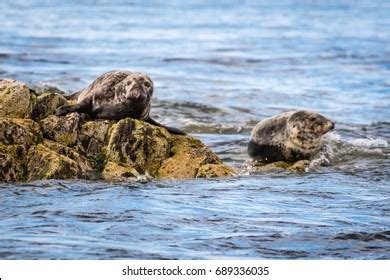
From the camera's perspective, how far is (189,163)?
12211 millimetres

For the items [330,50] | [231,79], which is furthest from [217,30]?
[231,79]

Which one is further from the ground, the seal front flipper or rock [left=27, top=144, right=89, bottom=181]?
the seal front flipper

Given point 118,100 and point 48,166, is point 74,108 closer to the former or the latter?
point 118,100

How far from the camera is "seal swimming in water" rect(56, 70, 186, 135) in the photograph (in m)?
12.3

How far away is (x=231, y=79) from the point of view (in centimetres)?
2567

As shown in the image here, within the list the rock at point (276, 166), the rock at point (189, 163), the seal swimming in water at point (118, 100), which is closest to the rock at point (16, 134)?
the seal swimming in water at point (118, 100)

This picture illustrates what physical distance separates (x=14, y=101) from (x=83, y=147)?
→ 3.12 feet

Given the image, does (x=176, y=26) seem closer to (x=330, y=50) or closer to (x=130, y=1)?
(x=330, y=50)

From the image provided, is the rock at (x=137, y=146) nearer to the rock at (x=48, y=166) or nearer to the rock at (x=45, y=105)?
the rock at (x=48, y=166)

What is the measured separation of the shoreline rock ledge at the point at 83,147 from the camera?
1141 centimetres

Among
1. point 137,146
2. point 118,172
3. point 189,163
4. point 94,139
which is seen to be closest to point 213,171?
point 189,163

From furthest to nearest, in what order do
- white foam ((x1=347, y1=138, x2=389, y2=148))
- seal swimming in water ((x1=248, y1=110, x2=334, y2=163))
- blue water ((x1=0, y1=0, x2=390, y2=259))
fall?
1. white foam ((x1=347, y1=138, x2=389, y2=148))
2. seal swimming in water ((x1=248, y1=110, x2=334, y2=163))
3. blue water ((x1=0, y1=0, x2=390, y2=259))

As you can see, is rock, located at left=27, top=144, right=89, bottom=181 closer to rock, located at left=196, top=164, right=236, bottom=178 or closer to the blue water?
the blue water

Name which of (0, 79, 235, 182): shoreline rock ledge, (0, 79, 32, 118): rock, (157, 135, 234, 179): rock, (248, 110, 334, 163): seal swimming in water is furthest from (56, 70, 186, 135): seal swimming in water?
(248, 110, 334, 163): seal swimming in water
